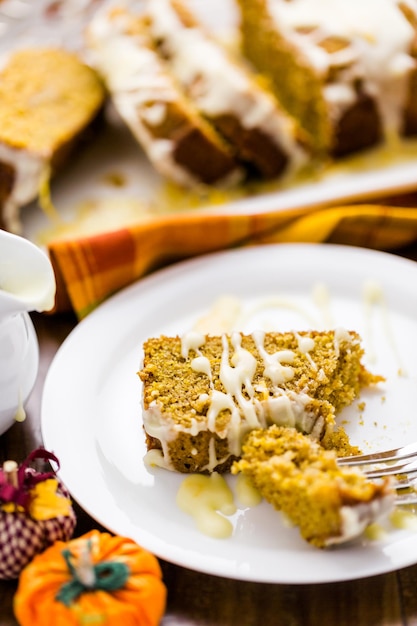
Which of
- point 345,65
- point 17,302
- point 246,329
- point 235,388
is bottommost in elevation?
point 246,329

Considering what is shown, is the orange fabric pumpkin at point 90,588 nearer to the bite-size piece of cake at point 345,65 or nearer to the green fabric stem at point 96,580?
the green fabric stem at point 96,580

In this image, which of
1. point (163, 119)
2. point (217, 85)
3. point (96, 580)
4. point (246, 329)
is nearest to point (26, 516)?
point (96, 580)


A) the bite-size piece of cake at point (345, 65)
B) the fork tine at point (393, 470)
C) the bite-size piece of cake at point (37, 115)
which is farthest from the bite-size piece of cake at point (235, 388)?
the bite-size piece of cake at point (345, 65)

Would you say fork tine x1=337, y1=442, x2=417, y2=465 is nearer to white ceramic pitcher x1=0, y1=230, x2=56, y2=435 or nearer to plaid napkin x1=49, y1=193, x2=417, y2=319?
white ceramic pitcher x1=0, y1=230, x2=56, y2=435

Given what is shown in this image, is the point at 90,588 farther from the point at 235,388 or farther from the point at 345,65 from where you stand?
the point at 345,65

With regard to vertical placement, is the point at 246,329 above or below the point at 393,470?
below

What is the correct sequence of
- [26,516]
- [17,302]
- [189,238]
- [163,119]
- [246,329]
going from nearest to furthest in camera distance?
[26,516], [17,302], [246,329], [189,238], [163,119]

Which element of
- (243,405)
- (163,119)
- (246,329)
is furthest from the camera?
(163,119)
